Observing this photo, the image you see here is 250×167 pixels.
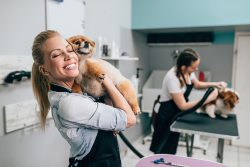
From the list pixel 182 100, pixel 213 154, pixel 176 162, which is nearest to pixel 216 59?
pixel 213 154

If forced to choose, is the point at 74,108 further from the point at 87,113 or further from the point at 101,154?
the point at 101,154

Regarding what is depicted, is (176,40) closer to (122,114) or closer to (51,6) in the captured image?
(51,6)

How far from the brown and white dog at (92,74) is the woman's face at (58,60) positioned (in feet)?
0.47

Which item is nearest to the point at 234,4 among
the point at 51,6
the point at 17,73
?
the point at 51,6

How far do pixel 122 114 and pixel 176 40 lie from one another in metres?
2.96

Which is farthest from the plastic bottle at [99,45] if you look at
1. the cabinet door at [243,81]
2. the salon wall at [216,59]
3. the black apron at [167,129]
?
the cabinet door at [243,81]

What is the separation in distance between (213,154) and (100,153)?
103 inches

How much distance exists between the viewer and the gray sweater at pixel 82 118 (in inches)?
34.2

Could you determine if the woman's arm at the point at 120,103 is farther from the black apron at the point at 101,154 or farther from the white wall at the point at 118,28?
the white wall at the point at 118,28

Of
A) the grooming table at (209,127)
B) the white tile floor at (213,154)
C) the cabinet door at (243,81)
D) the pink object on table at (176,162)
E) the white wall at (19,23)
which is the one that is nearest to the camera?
the pink object on table at (176,162)

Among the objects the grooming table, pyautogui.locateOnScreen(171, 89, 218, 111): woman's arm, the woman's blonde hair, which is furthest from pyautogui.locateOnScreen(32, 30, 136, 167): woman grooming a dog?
pyautogui.locateOnScreen(171, 89, 218, 111): woman's arm

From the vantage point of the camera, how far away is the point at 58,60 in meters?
0.89

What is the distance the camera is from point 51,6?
1685 mm

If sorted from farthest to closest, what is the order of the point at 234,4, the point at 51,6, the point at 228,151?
1. the point at 228,151
2. the point at 234,4
3. the point at 51,6
